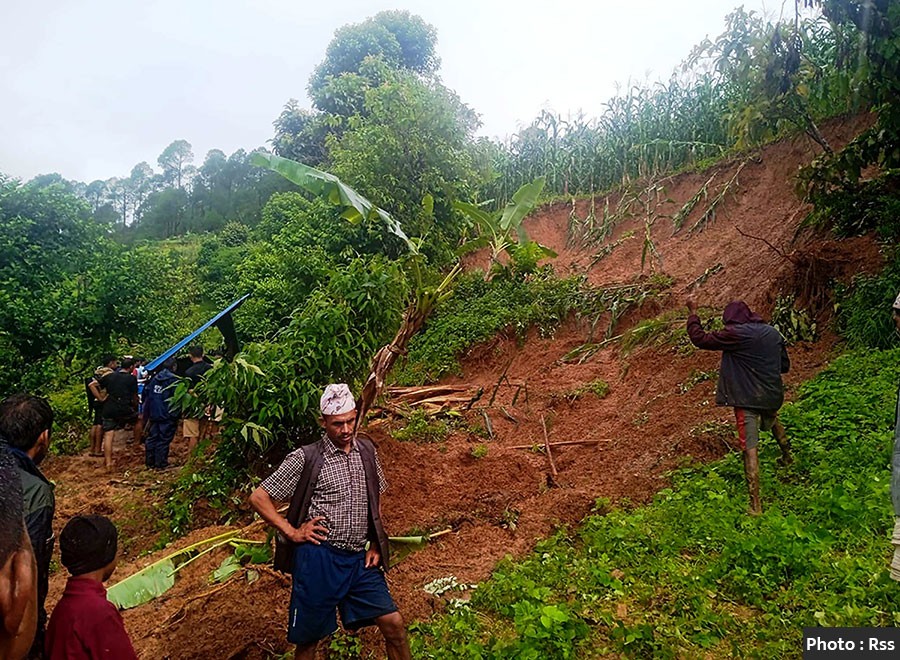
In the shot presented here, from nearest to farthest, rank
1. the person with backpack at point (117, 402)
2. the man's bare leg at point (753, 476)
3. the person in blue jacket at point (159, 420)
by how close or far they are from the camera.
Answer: the man's bare leg at point (753, 476) < the person in blue jacket at point (159, 420) < the person with backpack at point (117, 402)

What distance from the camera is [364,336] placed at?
638 centimetres

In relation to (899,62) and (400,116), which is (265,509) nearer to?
(899,62)

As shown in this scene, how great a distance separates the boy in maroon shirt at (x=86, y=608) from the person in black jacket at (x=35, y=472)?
259mm

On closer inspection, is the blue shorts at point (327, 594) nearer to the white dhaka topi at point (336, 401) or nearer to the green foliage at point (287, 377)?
the white dhaka topi at point (336, 401)

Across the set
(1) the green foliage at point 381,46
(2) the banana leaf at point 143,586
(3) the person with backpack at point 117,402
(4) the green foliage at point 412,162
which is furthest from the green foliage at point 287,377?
(1) the green foliage at point 381,46

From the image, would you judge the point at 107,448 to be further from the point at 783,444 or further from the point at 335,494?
the point at 783,444

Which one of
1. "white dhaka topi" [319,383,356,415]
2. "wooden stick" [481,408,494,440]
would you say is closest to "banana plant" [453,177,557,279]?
"wooden stick" [481,408,494,440]

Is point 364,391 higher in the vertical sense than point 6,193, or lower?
lower

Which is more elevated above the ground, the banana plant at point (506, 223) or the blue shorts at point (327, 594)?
the banana plant at point (506, 223)

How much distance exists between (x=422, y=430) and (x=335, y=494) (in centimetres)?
480

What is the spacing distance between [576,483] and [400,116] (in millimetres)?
10964

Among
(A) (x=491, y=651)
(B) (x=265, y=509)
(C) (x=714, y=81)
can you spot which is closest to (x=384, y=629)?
(A) (x=491, y=651)

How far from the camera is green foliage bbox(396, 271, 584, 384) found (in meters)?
12.0

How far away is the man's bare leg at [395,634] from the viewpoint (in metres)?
2.97
